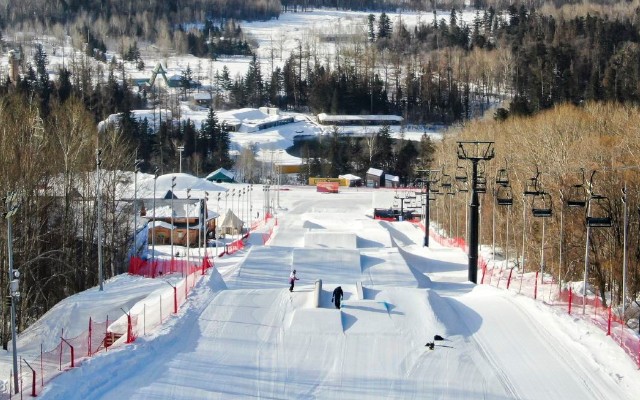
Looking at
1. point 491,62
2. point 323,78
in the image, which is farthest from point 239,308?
point 491,62

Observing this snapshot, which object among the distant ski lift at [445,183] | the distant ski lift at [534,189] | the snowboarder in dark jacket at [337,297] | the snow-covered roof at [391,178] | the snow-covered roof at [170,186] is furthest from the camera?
the snow-covered roof at [391,178]

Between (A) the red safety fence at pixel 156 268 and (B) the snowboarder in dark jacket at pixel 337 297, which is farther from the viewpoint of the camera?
(A) the red safety fence at pixel 156 268

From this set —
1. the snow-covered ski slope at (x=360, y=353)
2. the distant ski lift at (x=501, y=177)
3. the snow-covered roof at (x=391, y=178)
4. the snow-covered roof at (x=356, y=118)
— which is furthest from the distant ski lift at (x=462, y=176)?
the snow-covered roof at (x=356, y=118)

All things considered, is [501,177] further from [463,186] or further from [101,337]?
[101,337]

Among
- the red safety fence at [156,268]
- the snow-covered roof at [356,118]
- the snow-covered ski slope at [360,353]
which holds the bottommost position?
the red safety fence at [156,268]

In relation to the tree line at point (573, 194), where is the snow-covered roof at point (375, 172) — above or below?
below

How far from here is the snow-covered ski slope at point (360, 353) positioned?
16.9 m

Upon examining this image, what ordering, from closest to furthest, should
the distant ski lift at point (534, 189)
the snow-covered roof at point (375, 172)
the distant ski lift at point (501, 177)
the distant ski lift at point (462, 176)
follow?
1. the distant ski lift at point (534, 189)
2. the distant ski lift at point (501, 177)
3. the distant ski lift at point (462, 176)
4. the snow-covered roof at point (375, 172)

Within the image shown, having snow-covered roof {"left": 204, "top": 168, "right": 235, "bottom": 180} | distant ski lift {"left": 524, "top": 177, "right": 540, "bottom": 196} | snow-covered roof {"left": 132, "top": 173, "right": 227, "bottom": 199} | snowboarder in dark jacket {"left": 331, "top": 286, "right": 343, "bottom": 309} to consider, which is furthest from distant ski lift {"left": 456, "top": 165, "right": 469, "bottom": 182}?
snow-covered roof {"left": 204, "top": 168, "right": 235, "bottom": 180}

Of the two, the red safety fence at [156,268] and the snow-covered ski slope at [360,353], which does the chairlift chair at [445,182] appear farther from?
the red safety fence at [156,268]

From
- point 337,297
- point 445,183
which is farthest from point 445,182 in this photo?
point 337,297

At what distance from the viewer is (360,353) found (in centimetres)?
1945

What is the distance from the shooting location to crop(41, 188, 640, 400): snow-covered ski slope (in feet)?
55.6

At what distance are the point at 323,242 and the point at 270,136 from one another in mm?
64205
